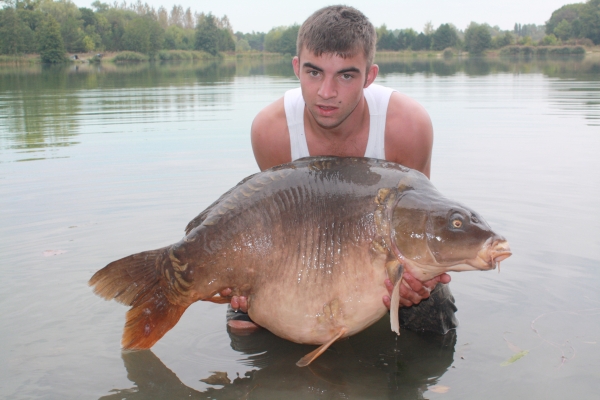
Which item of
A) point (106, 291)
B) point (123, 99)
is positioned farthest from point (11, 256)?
point (123, 99)

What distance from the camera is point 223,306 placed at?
12.5ft

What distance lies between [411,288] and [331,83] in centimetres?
120

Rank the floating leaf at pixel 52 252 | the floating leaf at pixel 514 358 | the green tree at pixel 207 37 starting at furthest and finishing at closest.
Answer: the green tree at pixel 207 37 → the floating leaf at pixel 52 252 → the floating leaf at pixel 514 358

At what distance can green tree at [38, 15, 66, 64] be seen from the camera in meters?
Answer: 60.0

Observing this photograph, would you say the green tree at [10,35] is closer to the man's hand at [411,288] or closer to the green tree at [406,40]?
the green tree at [406,40]

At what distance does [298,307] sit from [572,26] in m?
98.4

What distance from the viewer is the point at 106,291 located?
2.84 metres

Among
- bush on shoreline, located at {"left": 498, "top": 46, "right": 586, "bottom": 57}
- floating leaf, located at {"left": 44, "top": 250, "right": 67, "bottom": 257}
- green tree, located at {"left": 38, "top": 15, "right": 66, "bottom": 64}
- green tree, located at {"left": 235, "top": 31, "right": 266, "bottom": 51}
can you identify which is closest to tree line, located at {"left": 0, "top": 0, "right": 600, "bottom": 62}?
green tree, located at {"left": 38, "top": 15, "right": 66, "bottom": 64}

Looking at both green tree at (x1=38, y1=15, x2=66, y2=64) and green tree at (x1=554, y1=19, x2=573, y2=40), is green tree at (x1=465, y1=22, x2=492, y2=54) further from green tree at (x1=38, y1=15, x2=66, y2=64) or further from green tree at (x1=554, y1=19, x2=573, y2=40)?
green tree at (x1=38, y1=15, x2=66, y2=64)

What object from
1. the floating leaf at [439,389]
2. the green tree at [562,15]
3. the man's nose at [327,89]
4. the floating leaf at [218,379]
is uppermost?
the green tree at [562,15]

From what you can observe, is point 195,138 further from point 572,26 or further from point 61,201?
point 572,26

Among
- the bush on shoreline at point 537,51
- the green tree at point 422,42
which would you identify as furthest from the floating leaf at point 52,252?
the green tree at point 422,42

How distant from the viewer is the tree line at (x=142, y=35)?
63.2 meters

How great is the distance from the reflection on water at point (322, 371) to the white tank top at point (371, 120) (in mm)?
1138
